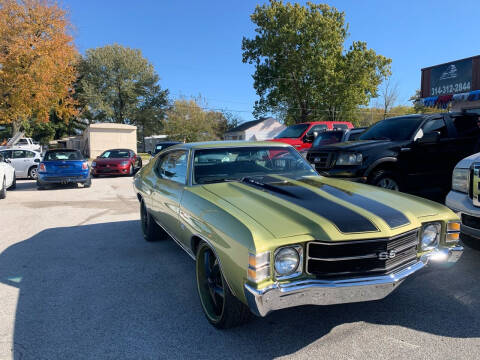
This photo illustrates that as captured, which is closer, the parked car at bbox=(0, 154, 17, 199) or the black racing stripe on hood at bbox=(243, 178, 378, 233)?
the black racing stripe on hood at bbox=(243, 178, 378, 233)

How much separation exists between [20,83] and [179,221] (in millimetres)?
22220

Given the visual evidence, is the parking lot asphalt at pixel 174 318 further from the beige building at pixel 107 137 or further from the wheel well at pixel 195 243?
the beige building at pixel 107 137

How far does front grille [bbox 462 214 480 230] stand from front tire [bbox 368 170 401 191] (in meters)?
2.33

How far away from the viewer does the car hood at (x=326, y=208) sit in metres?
2.39

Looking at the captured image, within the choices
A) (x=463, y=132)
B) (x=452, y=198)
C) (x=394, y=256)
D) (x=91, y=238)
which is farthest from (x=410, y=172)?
(x=91, y=238)

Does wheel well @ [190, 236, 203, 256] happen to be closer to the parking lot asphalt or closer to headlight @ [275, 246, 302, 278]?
the parking lot asphalt

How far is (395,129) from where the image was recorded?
6.94 meters

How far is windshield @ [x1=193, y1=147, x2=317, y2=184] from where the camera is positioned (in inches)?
148

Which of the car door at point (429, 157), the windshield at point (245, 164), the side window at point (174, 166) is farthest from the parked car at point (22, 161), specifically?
the car door at point (429, 157)

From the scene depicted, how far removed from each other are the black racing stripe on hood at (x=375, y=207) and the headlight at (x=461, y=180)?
6.01ft

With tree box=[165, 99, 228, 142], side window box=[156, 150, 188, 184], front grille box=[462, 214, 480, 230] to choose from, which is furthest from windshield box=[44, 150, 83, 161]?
tree box=[165, 99, 228, 142]

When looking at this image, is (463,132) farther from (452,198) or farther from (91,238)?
(91,238)

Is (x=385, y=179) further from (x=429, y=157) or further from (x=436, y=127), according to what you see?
(x=436, y=127)

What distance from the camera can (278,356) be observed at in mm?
2434
